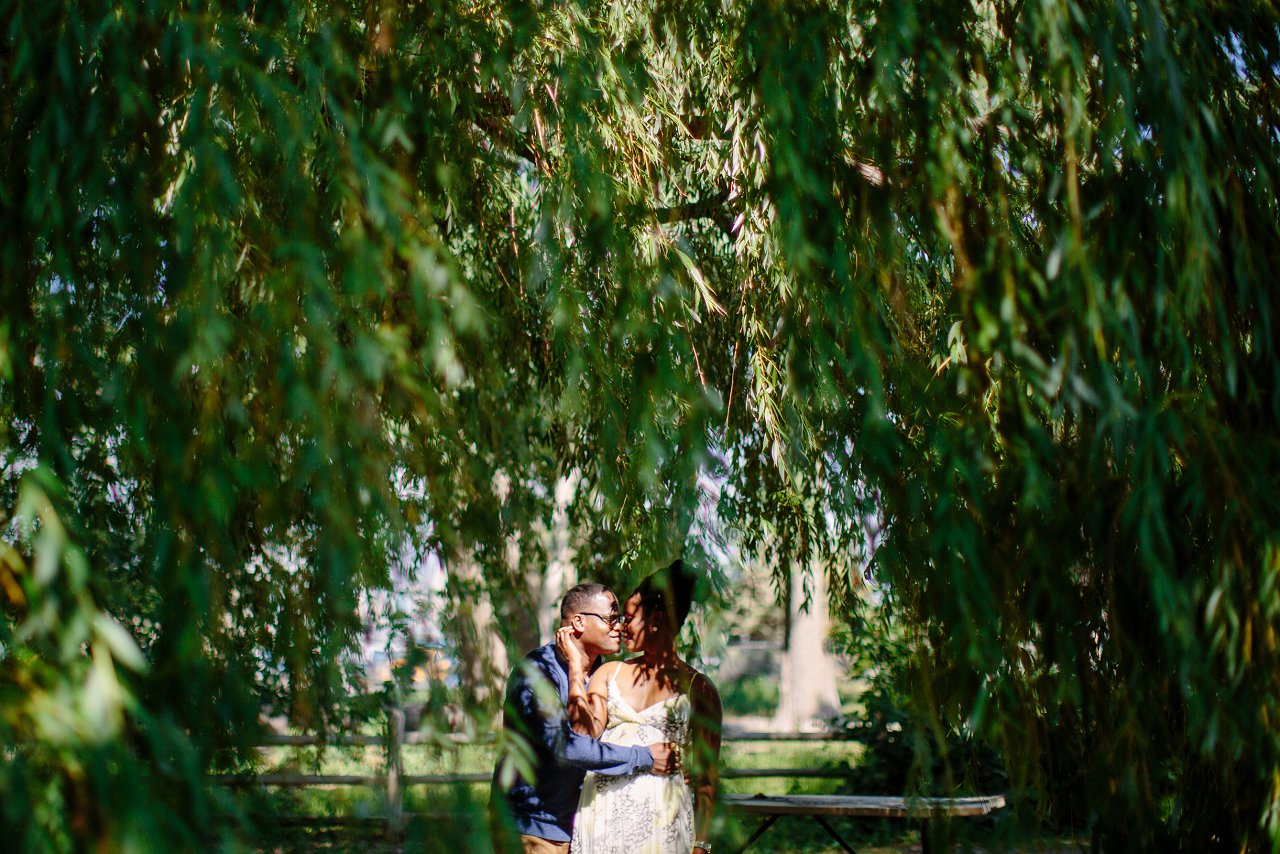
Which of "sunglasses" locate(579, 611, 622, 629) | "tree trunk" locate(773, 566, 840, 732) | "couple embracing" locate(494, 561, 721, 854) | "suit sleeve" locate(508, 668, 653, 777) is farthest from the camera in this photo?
"tree trunk" locate(773, 566, 840, 732)

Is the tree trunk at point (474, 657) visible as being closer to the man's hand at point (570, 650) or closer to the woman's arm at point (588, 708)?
the woman's arm at point (588, 708)

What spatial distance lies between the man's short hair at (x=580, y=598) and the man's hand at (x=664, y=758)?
0.40 meters

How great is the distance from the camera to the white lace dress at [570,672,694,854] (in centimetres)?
304

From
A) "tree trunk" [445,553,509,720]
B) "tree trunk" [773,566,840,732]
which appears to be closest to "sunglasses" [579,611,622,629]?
"tree trunk" [445,553,509,720]

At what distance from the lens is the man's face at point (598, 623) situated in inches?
121

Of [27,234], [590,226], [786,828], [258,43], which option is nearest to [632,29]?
[590,226]

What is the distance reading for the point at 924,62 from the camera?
1.70 meters

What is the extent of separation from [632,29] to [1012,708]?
7.33 ft

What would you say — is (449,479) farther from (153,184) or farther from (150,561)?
(153,184)

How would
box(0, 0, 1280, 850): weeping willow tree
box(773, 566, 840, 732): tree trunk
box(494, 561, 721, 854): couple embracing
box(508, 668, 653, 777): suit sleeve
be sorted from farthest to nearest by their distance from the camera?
box(773, 566, 840, 732): tree trunk
box(494, 561, 721, 854): couple embracing
box(508, 668, 653, 777): suit sleeve
box(0, 0, 1280, 850): weeping willow tree

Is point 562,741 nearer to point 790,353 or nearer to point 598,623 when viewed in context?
point 598,623

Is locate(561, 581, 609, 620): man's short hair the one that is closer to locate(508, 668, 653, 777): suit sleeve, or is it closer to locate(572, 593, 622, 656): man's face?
locate(572, 593, 622, 656): man's face

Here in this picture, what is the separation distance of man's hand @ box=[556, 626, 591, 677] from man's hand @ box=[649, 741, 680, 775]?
0.89 feet

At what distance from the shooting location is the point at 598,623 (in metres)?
3.08
